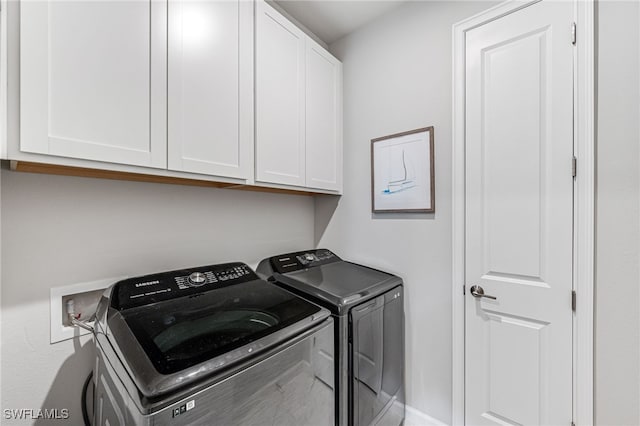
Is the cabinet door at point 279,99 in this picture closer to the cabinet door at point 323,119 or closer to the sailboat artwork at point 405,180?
the cabinet door at point 323,119

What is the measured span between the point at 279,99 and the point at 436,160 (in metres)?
1.04

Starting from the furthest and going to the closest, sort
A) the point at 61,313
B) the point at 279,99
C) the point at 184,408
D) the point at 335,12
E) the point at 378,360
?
the point at 335,12, the point at 279,99, the point at 378,360, the point at 61,313, the point at 184,408

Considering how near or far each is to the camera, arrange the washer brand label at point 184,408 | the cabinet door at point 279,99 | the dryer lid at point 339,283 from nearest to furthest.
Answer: the washer brand label at point 184,408 < the dryer lid at point 339,283 < the cabinet door at point 279,99

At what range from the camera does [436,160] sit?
1.69m

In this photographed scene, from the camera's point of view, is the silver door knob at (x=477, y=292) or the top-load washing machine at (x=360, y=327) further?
the silver door knob at (x=477, y=292)

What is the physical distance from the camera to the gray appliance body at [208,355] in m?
0.71

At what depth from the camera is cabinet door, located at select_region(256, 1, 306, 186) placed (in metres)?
1.50

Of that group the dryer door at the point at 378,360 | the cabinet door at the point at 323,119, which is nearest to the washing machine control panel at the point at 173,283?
the dryer door at the point at 378,360

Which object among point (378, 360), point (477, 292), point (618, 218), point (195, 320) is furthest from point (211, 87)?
point (618, 218)

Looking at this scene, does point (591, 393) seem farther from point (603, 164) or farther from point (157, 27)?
point (157, 27)

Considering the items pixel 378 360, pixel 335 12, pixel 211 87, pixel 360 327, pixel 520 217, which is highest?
pixel 335 12

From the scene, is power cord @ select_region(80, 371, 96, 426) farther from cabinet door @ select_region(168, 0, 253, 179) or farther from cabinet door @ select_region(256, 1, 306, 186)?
cabinet door @ select_region(256, 1, 306, 186)

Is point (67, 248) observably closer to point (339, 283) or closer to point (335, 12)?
point (339, 283)

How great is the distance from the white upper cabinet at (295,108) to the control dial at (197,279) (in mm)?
580
